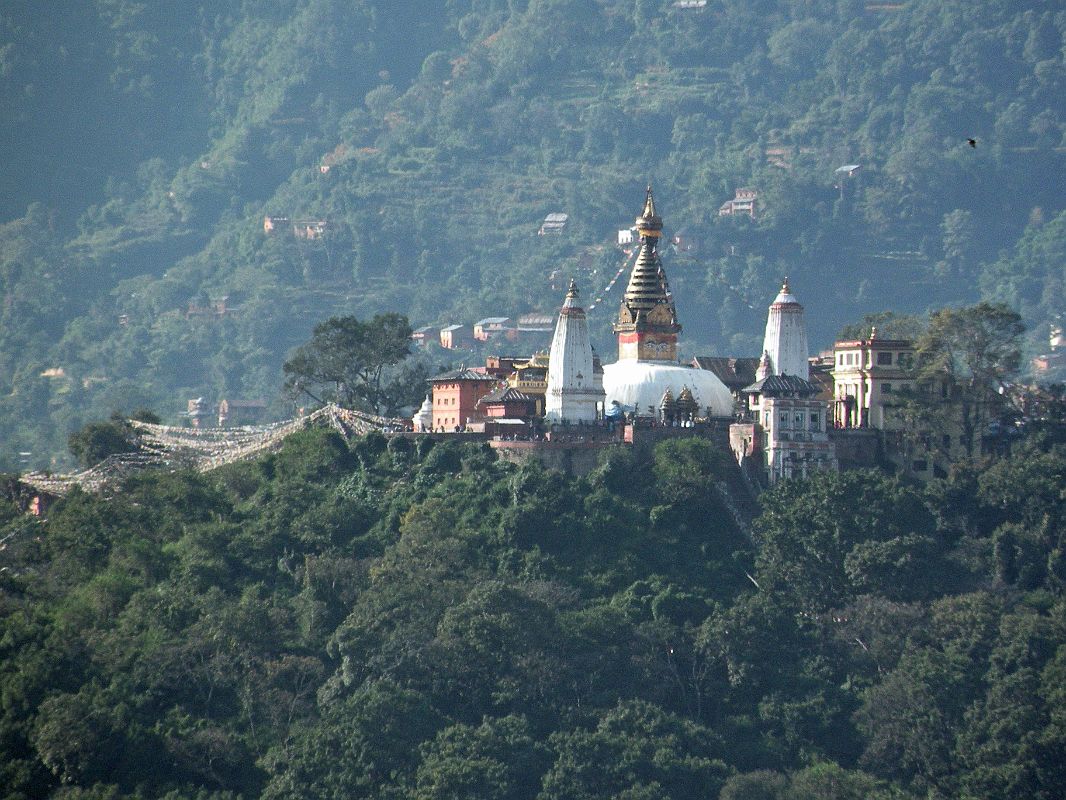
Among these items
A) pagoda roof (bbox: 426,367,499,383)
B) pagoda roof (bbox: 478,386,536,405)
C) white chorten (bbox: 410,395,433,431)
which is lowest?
white chorten (bbox: 410,395,433,431)

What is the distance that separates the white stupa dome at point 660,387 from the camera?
75.8 metres

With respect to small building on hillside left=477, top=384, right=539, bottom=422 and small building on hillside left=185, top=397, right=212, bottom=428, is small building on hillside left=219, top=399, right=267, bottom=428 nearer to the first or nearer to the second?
small building on hillside left=185, top=397, right=212, bottom=428

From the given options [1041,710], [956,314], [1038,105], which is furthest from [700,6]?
[1041,710]

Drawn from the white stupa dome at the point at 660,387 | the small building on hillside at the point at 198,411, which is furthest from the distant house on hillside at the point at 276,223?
the white stupa dome at the point at 660,387

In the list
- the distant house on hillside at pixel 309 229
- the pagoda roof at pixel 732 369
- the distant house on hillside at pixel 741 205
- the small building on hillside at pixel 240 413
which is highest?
the distant house on hillside at pixel 741 205

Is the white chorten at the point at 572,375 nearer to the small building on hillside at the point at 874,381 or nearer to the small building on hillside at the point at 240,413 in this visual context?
the small building on hillside at the point at 874,381

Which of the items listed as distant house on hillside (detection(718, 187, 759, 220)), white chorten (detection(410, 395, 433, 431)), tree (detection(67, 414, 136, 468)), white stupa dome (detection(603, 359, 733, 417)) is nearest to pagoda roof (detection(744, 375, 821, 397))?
white stupa dome (detection(603, 359, 733, 417))

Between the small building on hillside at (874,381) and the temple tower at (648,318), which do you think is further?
the temple tower at (648,318)

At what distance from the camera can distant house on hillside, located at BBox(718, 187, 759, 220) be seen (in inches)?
5827

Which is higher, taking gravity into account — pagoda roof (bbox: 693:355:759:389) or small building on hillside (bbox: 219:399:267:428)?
small building on hillside (bbox: 219:399:267:428)

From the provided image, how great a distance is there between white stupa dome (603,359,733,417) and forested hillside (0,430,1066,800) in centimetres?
308

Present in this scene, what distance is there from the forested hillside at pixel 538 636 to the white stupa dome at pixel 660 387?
3.08 m

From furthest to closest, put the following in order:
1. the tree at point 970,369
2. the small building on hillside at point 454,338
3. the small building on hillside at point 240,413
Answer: the small building on hillside at point 454,338 → the small building on hillside at point 240,413 → the tree at point 970,369

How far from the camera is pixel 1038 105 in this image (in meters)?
165
